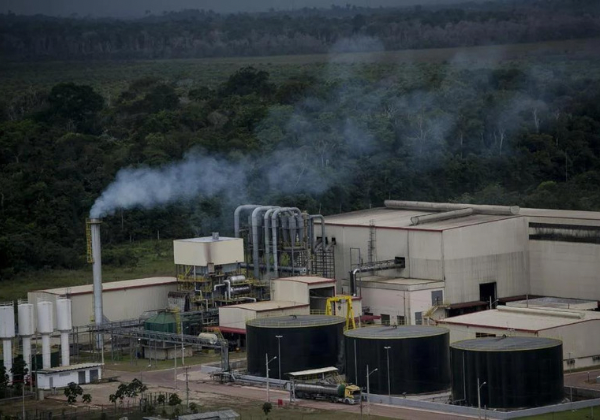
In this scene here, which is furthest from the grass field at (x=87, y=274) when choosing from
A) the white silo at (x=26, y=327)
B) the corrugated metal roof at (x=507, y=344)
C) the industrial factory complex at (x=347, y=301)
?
the corrugated metal roof at (x=507, y=344)

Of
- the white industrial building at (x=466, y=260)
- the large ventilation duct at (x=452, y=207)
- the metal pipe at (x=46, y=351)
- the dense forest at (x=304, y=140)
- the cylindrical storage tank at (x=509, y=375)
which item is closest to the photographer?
the cylindrical storage tank at (x=509, y=375)

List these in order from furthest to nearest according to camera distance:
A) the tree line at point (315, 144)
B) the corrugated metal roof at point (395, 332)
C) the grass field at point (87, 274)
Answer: the tree line at point (315, 144) < the grass field at point (87, 274) < the corrugated metal roof at point (395, 332)

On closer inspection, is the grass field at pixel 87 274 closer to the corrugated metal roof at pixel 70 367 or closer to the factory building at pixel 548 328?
the corrugated metal roof at pixel 70 367

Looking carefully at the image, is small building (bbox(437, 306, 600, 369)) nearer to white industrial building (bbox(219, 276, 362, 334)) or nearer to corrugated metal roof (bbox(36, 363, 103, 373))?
white industrial building (bbox(219, 276, 362, 334))

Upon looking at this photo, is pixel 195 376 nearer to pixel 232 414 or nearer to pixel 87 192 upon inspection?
pixel 232 414

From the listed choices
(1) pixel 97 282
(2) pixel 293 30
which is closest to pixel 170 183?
(1) pixel 97 282

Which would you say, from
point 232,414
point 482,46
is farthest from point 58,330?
point 482,46

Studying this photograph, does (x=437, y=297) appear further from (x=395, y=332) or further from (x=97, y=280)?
(x=97, y=280)

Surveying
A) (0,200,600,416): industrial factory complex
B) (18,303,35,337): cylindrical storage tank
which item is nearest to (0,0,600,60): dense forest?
(0,200,600,416): industrial factory complex
